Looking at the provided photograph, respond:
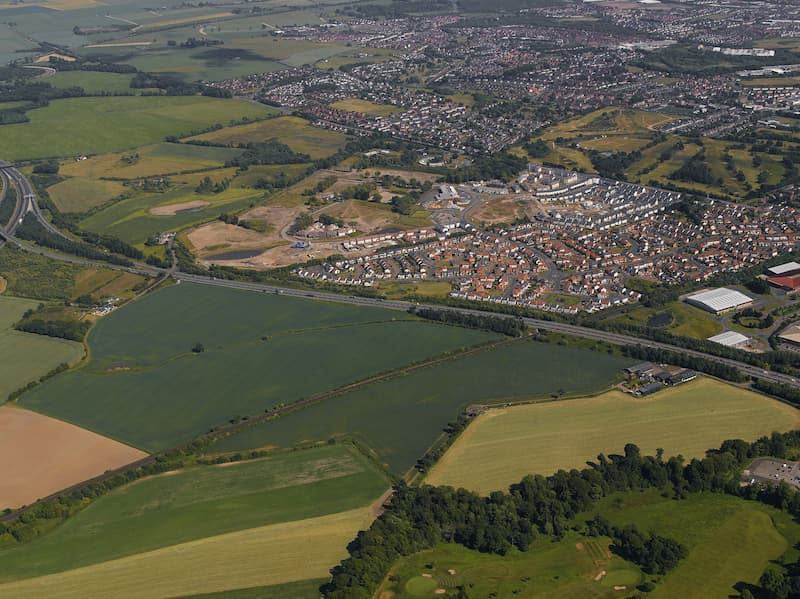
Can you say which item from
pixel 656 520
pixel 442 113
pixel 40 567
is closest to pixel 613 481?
pixel 656 520

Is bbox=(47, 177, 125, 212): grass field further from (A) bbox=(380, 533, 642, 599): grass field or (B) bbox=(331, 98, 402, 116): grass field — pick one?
(A) bbox=(380, 533, 642, 599): grass field

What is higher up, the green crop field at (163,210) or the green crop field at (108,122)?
the green crop field at (108,122)

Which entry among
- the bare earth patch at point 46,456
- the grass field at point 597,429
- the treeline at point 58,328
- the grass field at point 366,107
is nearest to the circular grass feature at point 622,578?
the grass field at point 597,429

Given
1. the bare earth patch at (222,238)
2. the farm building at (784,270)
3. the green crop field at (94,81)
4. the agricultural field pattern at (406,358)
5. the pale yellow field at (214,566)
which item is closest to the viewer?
the pale yellow field at (214,566)

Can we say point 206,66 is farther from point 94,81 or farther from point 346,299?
point 346,299

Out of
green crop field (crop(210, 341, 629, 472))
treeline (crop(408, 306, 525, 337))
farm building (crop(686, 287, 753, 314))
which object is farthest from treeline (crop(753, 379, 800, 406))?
treeline (crop(408, 306, 525, 337))

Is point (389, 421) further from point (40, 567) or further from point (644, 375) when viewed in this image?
point (40, 567)

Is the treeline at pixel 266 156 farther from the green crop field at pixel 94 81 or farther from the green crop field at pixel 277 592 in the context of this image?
the green crop field at pixel 277 592
